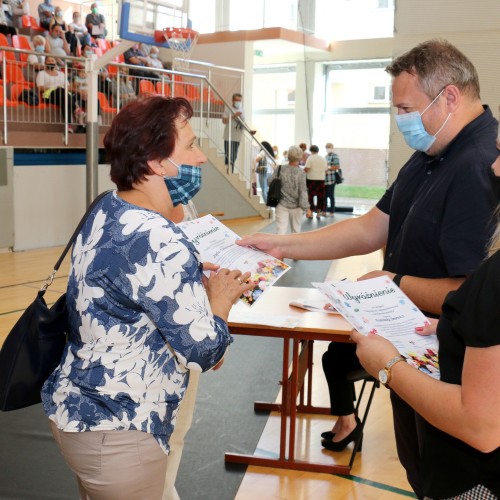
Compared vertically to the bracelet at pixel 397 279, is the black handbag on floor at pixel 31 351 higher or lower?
lower

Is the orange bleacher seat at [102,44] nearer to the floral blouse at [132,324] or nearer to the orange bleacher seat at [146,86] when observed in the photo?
the orange bleacher seat at [146,86]

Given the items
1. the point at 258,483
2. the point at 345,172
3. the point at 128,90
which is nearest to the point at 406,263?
the point at 258,483

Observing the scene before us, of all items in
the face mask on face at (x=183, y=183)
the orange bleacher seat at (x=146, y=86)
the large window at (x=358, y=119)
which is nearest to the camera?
the face mask on face at (x=183, y=183)

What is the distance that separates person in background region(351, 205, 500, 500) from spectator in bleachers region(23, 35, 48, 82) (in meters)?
9.84

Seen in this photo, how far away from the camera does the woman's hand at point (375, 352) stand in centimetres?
156

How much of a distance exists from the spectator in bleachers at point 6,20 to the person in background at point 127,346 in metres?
11.3

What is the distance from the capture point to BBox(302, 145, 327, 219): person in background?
1512cm

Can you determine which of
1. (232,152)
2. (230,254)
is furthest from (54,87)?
(230,254)

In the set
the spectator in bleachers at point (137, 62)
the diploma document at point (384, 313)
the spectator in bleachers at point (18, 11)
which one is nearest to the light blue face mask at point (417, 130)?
the diploma document at point (384, 313)

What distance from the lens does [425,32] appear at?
15.1ft

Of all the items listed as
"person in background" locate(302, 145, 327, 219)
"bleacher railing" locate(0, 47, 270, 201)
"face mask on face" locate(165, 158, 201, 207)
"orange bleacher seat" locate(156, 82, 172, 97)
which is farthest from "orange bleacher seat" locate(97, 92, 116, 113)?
"face mask on face" locate(165, 158, 201, 207)

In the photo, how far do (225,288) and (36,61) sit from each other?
400 inches

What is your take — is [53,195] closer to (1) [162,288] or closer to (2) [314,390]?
(2) [314,390]

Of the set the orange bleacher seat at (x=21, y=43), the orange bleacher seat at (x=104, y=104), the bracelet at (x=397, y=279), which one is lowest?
the bracelet at (x=397, y=279)
